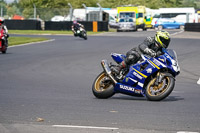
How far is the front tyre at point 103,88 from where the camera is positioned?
10094 millimetres

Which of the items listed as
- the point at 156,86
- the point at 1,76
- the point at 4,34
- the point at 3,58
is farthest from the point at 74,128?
the point at 4,34

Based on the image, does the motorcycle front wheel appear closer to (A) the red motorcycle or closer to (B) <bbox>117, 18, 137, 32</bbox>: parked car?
(A) the red motorcycle

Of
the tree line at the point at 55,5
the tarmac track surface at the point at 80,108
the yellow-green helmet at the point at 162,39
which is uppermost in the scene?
the yellow-green helmet at the point at 162,39

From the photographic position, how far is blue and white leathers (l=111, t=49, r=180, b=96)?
9562mm

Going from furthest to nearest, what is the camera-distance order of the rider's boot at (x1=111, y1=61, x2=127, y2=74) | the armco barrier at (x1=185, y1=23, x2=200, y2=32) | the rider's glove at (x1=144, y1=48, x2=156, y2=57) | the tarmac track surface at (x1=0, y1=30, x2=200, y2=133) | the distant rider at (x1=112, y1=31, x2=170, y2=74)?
the armco barrier at (x1=185, y1=23, x2=200, y2=32), the rider's boot at (x1=111, y1=61, x2=127, y2=74), the distant rider at (x1=112, y1=31, x2=170, y2=74), the rider's glove at (x1=144, y1=48, x2=156, y2=57), the tarmac track surface at (x1=0, y1=30, x2=200, y2=133)

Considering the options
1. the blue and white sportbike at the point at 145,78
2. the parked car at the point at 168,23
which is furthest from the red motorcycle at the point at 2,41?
the parked car at the point at 168,23

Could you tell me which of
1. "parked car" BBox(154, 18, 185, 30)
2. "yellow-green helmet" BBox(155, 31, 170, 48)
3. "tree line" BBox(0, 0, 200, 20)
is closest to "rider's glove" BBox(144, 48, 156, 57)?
"yellow-green helmet" BBox(155, 31, 170, 48)

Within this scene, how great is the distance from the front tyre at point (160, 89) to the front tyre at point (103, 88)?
0.76 meters

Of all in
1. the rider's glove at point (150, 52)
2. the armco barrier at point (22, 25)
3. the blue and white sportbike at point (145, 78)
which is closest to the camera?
the blue and white sportbike at point (145, 78)

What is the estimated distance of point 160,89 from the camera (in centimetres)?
956

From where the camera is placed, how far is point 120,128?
698 centimetres

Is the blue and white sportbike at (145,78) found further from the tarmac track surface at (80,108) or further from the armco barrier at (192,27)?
the armco barrier at (192,27)

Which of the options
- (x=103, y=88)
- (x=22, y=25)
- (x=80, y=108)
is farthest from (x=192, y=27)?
(x=80, y=108)

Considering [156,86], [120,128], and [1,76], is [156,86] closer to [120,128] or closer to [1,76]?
[120,128]
